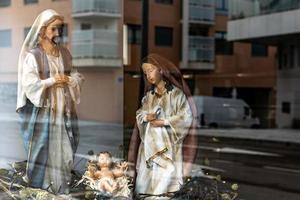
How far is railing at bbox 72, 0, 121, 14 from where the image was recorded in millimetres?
4723

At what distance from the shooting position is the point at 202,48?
276 inches

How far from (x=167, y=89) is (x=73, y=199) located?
0.95m

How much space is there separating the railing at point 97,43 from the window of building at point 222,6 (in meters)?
2.78

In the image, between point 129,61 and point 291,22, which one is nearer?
point 129,61

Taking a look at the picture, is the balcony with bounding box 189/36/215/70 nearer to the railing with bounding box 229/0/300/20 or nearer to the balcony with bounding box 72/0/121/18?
the railing with bounding box 229/0/300/20

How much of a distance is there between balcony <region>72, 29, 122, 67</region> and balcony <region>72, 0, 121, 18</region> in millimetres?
149

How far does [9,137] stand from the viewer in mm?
4473

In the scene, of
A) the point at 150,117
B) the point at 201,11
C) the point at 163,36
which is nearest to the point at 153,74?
the point at 150,117

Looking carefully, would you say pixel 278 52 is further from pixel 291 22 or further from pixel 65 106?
pixel 65 106

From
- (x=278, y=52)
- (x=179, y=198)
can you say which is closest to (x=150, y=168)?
(x=179, y=198)

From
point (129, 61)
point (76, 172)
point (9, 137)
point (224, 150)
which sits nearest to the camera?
point (76, 172)

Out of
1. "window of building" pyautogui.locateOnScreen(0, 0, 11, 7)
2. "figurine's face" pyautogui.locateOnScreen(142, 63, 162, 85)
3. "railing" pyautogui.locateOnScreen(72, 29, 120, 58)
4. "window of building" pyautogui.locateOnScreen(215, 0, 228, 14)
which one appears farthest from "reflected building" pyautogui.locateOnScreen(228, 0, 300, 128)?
"figurine's face" pyautogui.locateOnScreen(142, 63, 162, 85)

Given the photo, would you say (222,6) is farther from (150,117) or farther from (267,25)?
(150,117)

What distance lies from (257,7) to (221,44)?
1.31 m
